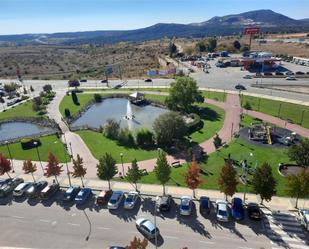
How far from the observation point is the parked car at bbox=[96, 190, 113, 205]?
42188 millimetres

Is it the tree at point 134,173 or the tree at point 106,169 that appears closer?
the tree at point 134,173

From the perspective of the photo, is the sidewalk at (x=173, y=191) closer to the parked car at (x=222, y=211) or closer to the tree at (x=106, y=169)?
the tree at (x=106, y=169)

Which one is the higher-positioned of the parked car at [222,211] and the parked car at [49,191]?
the parked car at [222,211]

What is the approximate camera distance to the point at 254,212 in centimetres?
3716

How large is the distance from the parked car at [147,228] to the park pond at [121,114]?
36220mm

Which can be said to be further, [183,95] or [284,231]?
[183,95]

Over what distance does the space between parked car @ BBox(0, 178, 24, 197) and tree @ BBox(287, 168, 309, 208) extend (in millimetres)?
40656

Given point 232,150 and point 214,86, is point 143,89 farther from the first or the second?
point 232,150

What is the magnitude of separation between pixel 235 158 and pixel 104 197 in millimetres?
24075

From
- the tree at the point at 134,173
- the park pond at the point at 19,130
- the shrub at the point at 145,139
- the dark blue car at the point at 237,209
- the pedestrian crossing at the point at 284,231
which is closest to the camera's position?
the pedestrian crossing at the point at 284,231

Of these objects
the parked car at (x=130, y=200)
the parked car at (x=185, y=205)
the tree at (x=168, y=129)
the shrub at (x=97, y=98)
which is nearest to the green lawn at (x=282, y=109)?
the tree at (x=168, y=129)

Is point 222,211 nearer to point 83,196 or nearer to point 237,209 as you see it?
point 237,209

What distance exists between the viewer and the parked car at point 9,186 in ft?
150

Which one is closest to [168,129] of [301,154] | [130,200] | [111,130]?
[111,130]
